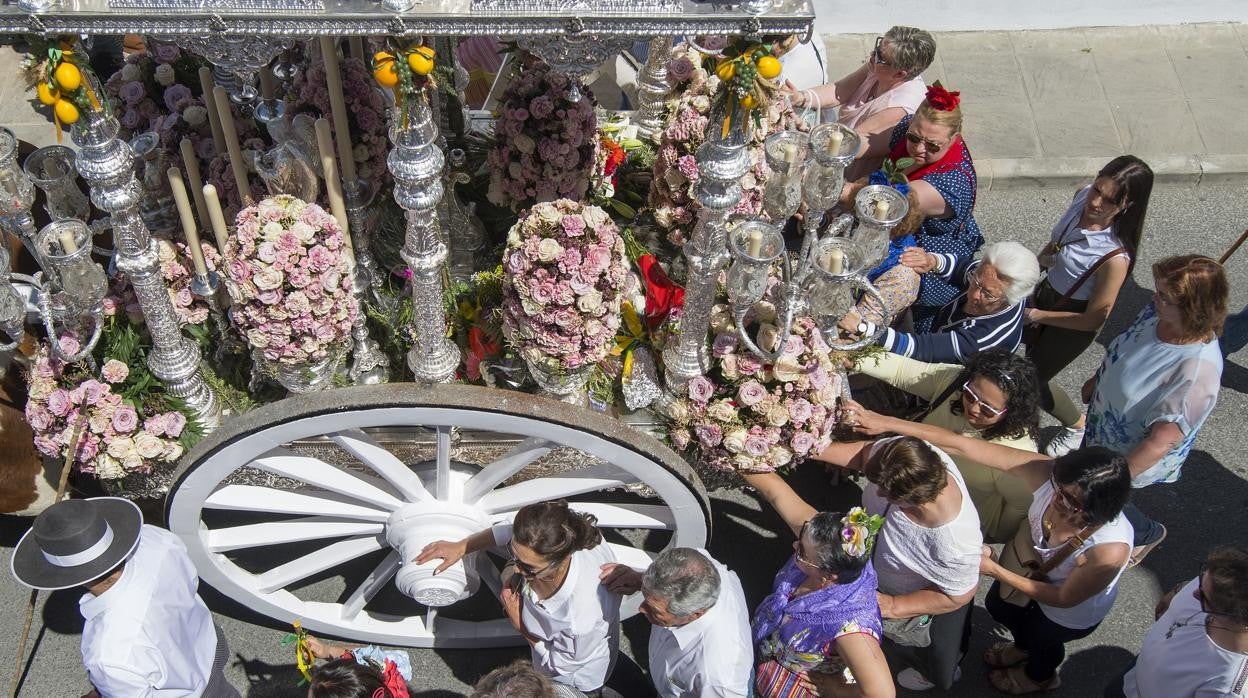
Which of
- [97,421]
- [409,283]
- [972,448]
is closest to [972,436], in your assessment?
[972,448]

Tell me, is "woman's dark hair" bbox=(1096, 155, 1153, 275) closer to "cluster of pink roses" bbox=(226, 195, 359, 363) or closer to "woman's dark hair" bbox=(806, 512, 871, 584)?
"woman's dark hair" bbox=(806, 512, 871, 584)

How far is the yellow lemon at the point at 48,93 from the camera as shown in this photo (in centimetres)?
203

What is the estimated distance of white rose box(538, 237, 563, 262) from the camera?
2.40 meters

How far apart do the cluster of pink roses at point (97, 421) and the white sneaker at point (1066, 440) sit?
2657mm

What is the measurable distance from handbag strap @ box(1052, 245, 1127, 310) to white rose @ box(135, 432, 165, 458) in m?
2.87

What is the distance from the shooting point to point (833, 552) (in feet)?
8.09

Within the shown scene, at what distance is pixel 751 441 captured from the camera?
265 centimetres

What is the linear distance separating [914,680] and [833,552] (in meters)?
0.99

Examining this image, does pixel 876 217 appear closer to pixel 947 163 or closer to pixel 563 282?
pixel 563 282

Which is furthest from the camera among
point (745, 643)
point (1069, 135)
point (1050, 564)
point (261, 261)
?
point (1069, 135)

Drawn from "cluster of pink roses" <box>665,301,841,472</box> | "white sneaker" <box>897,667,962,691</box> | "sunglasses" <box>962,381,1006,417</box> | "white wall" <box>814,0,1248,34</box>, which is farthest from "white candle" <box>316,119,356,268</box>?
"white wall" <box>814,0,1248,34</box>

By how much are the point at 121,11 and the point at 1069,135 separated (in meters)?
4.50

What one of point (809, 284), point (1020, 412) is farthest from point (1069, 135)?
point (809, 284)

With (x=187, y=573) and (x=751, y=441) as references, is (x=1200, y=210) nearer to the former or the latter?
(x=751, y=441)
